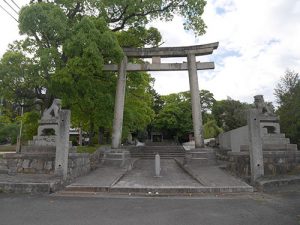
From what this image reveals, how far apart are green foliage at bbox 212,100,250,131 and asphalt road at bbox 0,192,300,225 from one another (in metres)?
24.9

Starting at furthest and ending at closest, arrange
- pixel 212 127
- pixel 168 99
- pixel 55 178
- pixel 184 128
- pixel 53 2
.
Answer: pixel 168 99 → pixel 184 128 → pixel 212 127 → pixel 53 2 → pixel 55 178

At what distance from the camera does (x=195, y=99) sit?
619 inches

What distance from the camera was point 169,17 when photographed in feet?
52.7

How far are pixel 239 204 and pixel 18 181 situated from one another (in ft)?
21.9

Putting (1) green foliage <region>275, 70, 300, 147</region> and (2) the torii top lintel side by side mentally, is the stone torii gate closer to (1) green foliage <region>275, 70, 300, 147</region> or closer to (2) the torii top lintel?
(2) the torii top lintel

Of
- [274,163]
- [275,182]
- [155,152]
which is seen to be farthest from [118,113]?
[275,182]

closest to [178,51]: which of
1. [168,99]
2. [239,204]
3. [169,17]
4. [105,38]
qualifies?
[169,17]

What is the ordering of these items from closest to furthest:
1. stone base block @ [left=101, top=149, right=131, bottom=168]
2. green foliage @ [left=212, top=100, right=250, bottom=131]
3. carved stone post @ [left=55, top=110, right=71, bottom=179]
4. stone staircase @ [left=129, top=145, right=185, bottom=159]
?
carved stone post @ [left=55, top=110, right=71, bottom=179], stone base block @ [left=101, top=149, right=131, bottom=168], stone staircase @ [left=129, top=145, right=185, bottom=159], green foliage @ [left=212, top=100, right=250, bottom=131]

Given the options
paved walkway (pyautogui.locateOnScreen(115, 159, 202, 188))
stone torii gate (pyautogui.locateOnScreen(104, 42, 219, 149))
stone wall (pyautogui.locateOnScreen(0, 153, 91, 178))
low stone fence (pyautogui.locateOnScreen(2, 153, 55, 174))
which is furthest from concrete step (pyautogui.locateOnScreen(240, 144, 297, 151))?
low stone fence (pyautogui.locateOnScreen(2, 153, 55, 174))

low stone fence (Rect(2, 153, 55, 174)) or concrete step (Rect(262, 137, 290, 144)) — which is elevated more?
concrete step (Rect(262, 137, 290, 144))

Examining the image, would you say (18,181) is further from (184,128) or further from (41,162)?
(184,128)

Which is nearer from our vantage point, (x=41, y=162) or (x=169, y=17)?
(x=41, y=162)

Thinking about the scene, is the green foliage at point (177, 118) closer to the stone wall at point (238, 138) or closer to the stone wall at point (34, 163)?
the stone wall at point (238, 138)

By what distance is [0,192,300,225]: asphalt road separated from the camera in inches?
224
